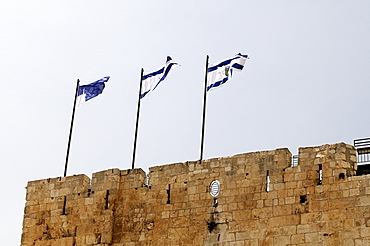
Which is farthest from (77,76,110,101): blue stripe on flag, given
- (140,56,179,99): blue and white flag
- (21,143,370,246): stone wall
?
(21,143,370,246): stone wall

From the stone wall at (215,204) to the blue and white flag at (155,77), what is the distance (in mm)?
3047

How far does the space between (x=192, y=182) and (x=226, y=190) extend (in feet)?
3.22

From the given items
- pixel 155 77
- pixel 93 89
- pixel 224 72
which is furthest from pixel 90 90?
pixel 224 72

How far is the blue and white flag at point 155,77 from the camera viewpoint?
2388cm

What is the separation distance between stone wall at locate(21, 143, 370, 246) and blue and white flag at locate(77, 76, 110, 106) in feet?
9.91

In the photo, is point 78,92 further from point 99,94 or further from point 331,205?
point 331,205

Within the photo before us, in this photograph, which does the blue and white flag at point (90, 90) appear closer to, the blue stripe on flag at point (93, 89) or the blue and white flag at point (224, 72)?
the blue stripe on flag at point (93, 89)

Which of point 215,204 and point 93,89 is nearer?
point 215,204

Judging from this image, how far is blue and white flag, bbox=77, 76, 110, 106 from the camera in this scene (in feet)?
80.8

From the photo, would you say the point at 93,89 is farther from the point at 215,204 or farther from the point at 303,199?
the point at 303,199

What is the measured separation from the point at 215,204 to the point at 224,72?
4.21m

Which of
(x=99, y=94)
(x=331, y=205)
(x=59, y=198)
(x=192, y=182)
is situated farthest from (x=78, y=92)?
(x=331, y=205)

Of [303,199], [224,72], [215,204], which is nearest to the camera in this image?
[303,199]

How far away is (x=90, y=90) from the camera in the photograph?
2473cm
